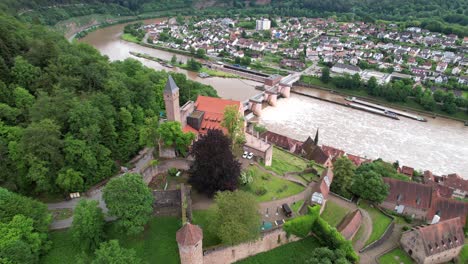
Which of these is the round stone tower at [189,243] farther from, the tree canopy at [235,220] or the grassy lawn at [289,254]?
the grassy lawn at [289,254]

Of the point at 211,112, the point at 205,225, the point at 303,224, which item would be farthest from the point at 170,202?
the point at 211,112

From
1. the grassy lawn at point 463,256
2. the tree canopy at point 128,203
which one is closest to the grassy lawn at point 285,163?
the tree canopy at point 128,203

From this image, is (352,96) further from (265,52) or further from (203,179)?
(203,179)

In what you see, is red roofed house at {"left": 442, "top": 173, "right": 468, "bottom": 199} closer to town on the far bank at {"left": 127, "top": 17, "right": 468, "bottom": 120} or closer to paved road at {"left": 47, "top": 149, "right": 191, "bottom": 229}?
town on the far bank at {"left": 127, "top": 17, "right": 468, "bottom": 120}

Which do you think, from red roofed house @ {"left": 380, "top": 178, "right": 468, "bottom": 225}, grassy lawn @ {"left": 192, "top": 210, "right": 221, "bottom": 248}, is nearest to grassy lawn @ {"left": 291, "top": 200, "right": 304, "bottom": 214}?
grassy lawn @ {"left": 192, "top": 210, "right": 221, "bottom": 248}

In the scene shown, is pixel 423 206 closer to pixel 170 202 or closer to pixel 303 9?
pixel 170 202

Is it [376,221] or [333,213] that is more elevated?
[333,213]

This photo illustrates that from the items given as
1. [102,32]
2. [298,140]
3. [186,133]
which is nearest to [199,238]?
[186,133]
